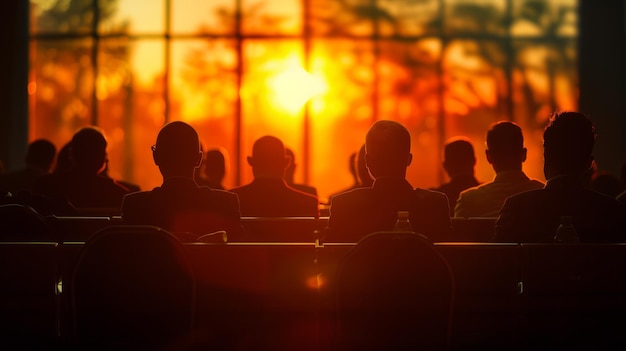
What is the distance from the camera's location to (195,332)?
138 inches

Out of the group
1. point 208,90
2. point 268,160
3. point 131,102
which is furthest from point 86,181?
point 131,102

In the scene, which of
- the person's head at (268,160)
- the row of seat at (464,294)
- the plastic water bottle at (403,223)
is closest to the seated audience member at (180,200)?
the plastic water bottle at (403,223)

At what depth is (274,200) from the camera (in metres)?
6.98

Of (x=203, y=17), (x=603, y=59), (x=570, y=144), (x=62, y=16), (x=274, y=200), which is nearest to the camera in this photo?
(x=570, y=144)

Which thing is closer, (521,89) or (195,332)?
(195,332)

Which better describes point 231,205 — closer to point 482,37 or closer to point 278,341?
point 278,341

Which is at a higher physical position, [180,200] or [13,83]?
[13,83]

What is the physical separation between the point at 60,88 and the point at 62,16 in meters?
1.42

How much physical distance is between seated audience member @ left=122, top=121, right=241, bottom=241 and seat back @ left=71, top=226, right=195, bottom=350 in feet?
4.26

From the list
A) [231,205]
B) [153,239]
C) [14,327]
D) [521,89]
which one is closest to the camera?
[153,239]

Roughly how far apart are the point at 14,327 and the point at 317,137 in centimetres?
1210

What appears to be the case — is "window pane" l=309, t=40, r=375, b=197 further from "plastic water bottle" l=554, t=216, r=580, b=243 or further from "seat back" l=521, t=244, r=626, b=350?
"seat back" l=521, t=244, r=626, b=350

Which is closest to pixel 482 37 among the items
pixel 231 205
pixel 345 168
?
pixel 345 168

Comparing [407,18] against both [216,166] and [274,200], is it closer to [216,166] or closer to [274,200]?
[216,166]
